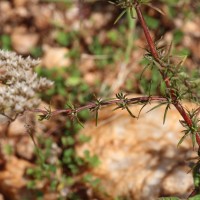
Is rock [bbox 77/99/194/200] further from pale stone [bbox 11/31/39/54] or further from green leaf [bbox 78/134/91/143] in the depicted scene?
pale stone [bbox 11/31/39/54]

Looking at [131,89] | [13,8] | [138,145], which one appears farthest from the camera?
[13,8]

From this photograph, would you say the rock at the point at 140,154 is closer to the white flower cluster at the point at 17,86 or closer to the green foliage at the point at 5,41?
the white flower cluster at the point at 17,86

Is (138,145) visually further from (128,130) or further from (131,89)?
(131,89)

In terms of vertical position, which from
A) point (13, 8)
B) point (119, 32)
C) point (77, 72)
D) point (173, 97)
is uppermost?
point (13, 8)

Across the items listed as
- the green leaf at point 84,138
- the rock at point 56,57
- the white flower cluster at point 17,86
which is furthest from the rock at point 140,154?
the white flower cluster at point 17,86

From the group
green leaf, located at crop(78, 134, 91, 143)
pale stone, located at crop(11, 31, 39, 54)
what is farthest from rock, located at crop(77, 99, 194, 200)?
pale stone, located at crop(11, 31, 39, 54)

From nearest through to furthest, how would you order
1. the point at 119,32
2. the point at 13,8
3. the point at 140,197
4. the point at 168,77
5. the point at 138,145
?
the point at 168,77, the point at 140,197, the point at 138,145, the point at 119,32, the point at 13,8

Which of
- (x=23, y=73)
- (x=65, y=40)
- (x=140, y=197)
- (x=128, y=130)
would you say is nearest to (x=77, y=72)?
(x=65, y=40)

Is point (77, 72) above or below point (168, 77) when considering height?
above
